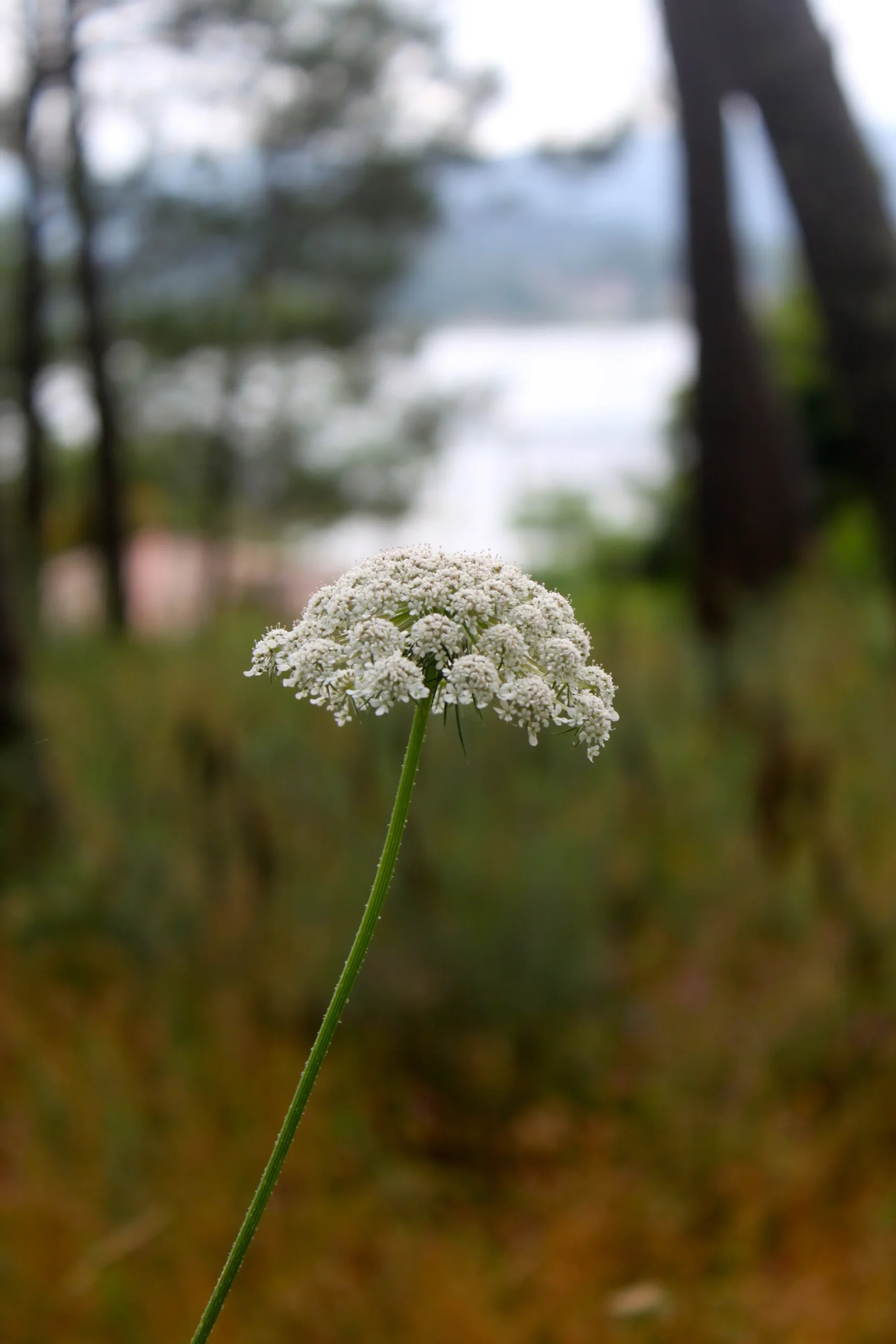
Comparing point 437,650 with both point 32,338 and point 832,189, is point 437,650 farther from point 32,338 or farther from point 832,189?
point 32,338

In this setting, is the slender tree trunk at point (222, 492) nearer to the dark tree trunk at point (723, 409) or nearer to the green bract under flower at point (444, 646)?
the dark tree trunk at point (723, 409)

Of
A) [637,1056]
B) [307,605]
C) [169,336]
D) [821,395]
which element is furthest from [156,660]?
[821,395]

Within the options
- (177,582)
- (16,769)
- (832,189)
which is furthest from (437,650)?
(177,582)

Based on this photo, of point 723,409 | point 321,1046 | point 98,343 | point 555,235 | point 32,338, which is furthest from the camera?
point 555,235

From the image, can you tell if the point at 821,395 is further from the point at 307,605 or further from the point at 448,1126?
the point at 307,605


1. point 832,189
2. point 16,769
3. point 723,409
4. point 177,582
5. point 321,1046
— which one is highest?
point 177,582

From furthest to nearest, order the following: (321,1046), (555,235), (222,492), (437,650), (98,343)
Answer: (555,235), (222,492), (98,343), (437,650), (321,1046)

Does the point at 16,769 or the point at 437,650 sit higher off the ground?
the point at 16,769
